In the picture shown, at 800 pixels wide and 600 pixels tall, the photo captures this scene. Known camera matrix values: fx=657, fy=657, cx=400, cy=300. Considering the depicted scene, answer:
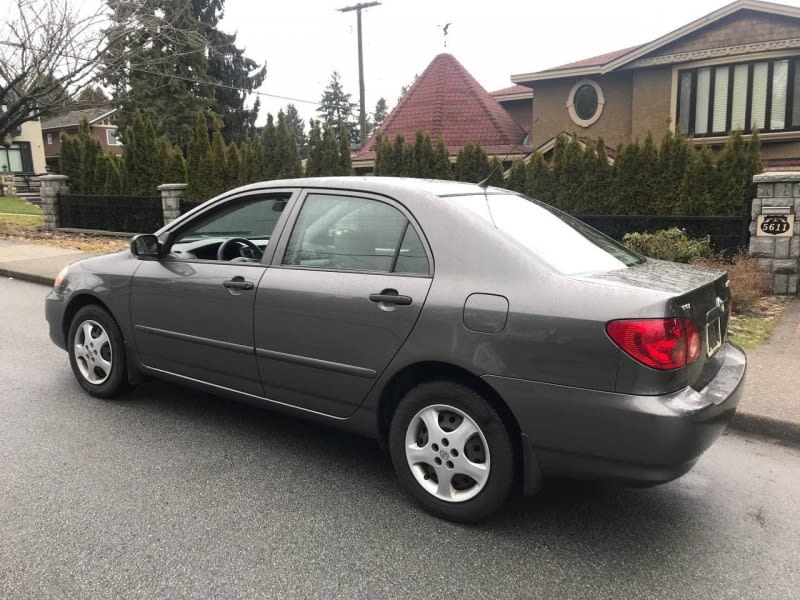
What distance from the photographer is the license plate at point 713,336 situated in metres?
2.96

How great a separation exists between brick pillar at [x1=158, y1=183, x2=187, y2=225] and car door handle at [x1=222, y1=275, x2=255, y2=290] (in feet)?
37.9

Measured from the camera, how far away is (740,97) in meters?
17.4

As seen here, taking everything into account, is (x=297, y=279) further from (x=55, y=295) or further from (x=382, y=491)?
(x=55, y=295)

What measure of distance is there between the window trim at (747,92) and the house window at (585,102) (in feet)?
6.60

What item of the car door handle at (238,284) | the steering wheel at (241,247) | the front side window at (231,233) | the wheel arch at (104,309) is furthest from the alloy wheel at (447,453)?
the wheel arch at (104,309)

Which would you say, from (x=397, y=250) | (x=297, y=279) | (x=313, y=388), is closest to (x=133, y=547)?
(x=313, y=388)

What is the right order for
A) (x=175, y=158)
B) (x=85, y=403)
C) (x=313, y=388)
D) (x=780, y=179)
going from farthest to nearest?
1. (x=175, y=158)
2. (x=780, y=179)
3. (x=85, y=403)
4. (x=313, y=388)

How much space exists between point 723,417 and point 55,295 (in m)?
4.48

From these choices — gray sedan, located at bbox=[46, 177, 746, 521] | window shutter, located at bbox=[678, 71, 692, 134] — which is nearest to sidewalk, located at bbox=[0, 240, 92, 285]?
gray sedan, located at bbox=[46, 177, 746, 521]

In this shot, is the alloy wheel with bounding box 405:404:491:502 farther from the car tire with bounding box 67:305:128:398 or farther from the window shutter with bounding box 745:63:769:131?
the window shutter with bounding box 745:63:769:131

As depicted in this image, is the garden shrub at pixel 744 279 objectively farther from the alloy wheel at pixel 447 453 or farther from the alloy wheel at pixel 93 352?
the alloy wheel at pixel 93 352

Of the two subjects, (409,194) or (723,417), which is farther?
(409,194)

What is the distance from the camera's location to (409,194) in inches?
133

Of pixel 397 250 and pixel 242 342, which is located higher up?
pixel 397 250
